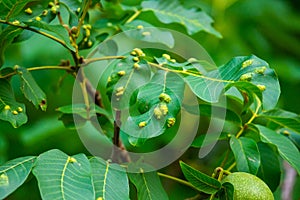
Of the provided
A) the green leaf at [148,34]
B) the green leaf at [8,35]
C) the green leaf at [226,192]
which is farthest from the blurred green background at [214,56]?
the green leaf at [226,192]

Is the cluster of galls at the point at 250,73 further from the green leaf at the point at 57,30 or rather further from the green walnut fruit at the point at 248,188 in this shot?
the green leaf at the point at 57,30

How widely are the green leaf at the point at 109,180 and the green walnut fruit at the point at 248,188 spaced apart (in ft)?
0.51

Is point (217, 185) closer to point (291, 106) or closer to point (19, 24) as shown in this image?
point (19, 24)

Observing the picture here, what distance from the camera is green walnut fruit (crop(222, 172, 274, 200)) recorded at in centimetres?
74

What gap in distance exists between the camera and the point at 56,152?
709 millimetres

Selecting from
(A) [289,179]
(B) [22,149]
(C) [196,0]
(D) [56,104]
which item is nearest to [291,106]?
(C) [196,0]

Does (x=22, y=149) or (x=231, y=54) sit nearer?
(x=22, y=149)

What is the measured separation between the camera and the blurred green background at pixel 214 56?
151 centimetres

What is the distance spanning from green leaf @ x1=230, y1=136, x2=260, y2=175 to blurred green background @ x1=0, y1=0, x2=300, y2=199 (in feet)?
1.44

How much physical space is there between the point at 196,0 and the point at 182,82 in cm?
115

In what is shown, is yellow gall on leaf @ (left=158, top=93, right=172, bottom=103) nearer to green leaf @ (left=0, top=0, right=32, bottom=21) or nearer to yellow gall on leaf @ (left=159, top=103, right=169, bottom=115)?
yellow gall on leaf @ (left=159, top=103, right=169, bottom=115)

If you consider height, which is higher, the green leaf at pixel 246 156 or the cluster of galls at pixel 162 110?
the cluster of galls at pixel 162 110

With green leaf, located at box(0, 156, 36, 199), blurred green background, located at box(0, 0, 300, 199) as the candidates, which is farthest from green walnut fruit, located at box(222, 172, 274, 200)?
blurred green background, located at box(0, 0, 300, 199)

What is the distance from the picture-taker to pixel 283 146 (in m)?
0.83
